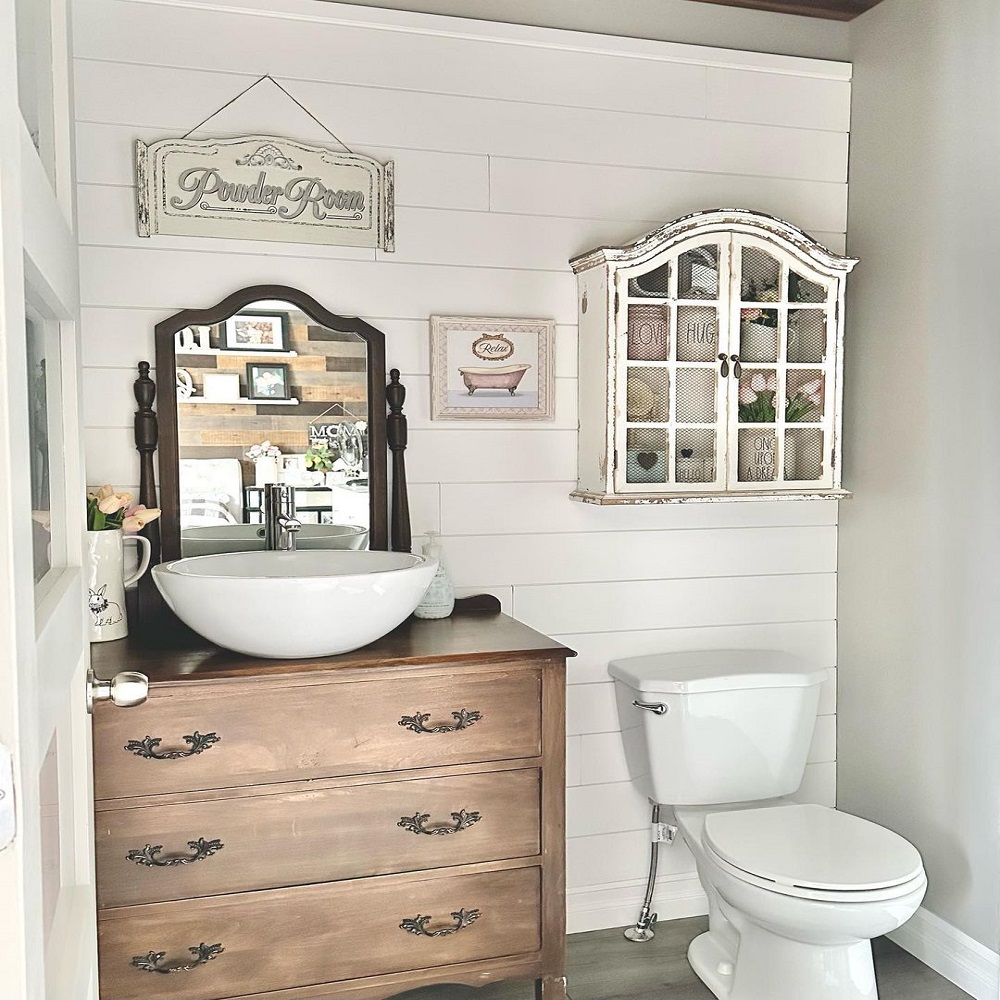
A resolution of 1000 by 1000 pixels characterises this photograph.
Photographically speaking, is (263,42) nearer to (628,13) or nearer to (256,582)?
(628,13)

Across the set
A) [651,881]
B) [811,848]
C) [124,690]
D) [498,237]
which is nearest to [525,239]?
[498,237]

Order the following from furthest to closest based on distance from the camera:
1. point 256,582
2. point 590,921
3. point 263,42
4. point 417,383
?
1. point 590,921
2. point 417,383
3. point 263,42
4. point 256,582

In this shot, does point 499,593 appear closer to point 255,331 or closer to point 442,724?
point 442,724

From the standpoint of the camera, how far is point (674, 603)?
280 cm

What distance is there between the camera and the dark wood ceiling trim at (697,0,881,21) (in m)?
2.75

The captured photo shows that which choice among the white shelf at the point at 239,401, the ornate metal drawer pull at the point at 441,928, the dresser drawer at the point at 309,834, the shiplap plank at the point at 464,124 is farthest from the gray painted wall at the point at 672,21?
the ornate metal drawer pull at the point at 441,928

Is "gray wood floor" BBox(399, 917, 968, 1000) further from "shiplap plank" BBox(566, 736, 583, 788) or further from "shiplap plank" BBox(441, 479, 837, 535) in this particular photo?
"shiplap plank" BBox(441, 479, 837, 535)

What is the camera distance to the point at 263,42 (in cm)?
239

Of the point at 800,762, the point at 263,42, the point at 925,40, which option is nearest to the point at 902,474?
the point at 800,762

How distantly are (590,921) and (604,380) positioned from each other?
1425 millimetres

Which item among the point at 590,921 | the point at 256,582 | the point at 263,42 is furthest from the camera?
the point at 590,921

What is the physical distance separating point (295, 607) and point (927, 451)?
5.28 ft

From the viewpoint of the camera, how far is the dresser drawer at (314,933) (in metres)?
1.94

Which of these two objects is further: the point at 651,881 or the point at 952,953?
the point at 651,881
